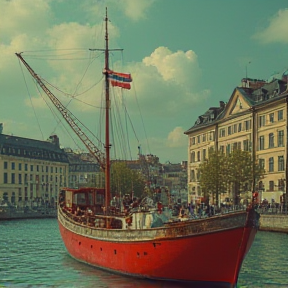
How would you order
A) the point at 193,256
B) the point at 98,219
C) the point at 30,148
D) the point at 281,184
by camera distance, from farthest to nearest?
the point at 30,148 < the point at 281,184 < the point at 98,219 < the point at 193,256

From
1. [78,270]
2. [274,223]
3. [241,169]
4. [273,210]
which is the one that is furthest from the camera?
[241,169]

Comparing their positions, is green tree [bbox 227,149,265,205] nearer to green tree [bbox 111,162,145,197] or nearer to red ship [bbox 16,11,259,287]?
green tree [bbox 111,162,145,197]

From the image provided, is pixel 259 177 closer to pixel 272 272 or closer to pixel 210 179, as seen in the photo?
pixel 210 179

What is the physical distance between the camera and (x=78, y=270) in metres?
40.4

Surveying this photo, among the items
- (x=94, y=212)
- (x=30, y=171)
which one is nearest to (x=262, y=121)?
(x=94, y=212)

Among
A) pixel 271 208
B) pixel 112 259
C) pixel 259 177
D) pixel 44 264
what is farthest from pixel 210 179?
pixel 112 259

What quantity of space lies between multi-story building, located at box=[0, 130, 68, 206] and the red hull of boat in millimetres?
120935

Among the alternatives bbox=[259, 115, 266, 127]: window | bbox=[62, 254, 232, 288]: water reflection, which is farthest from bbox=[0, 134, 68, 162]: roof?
bbox=[62, 254, 232, 288]: water reflection

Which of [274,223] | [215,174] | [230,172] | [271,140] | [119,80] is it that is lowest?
[274,223]

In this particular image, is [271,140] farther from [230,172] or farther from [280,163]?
[230,172]

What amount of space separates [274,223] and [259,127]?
30.9m

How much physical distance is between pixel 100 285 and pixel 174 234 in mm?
5464

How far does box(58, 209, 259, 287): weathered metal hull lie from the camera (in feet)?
101

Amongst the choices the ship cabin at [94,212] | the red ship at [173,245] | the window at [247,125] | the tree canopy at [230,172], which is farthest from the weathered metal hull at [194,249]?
the window at [247,125]
